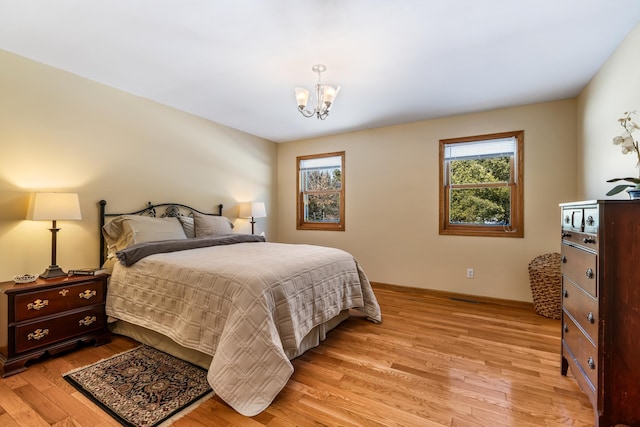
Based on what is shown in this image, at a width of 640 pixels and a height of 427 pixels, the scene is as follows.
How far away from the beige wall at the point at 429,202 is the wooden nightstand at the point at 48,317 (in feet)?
10.1

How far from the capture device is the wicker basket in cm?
308

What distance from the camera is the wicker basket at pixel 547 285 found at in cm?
308

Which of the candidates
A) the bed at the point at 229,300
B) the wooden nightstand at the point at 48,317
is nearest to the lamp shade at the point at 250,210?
the bed at the point at 229,300

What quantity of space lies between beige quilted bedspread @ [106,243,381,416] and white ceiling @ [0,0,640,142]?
1.65 meters

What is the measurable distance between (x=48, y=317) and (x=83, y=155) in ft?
4.94

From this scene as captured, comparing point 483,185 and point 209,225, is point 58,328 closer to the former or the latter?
point 209,225

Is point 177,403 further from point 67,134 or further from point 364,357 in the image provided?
point 67,134

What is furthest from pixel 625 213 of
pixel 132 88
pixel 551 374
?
pixel 132 88

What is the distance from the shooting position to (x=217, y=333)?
6.17 feet

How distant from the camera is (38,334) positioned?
2117mm

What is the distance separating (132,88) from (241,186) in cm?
188

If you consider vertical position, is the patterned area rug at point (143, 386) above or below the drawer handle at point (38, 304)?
below

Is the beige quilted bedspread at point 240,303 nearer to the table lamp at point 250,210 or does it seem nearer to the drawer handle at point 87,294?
the drawer handle at point 87,294

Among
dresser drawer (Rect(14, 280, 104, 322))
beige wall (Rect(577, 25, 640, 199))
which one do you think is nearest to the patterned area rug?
dresser drawer (Rect(14, 280, 104, 322))
